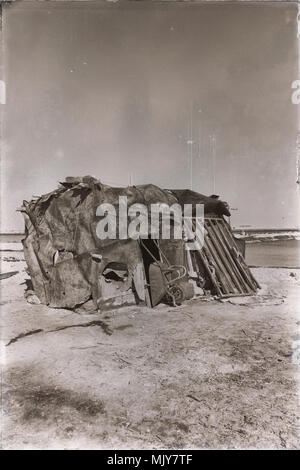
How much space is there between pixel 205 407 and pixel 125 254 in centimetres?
526

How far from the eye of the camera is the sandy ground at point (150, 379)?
3.47 meters

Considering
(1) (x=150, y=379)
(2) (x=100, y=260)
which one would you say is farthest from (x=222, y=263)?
(1) (x=150, y=379)

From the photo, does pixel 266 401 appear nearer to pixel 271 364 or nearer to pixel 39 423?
pixel 271 364

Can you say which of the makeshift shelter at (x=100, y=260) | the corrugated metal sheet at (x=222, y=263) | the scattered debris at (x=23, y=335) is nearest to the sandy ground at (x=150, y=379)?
the scattered debris at (x=23, y=335)

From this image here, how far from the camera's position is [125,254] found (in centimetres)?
878

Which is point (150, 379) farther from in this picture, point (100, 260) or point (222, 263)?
point (222, 263)

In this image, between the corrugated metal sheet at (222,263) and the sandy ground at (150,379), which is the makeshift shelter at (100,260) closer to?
the corrugated metal sheet at (222,263)

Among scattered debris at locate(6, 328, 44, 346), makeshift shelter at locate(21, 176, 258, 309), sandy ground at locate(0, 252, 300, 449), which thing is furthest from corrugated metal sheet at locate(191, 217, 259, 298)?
scattered debris at locate(6, 328, 44, 346)

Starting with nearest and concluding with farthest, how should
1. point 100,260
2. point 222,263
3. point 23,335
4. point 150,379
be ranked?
point 150,379
point 23,335
point 100,260
point 222,263

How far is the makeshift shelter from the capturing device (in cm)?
849

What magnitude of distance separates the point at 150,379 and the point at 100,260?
4178 mm

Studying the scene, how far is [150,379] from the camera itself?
15.5 ft

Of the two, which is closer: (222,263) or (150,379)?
(150,379)
